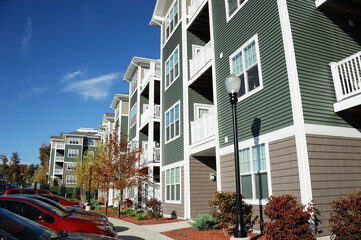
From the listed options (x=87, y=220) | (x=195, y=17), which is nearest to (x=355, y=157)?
(x=87, y=220)

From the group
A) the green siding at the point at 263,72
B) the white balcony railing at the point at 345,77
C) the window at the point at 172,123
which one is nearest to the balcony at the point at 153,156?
the window at the point at 172,123

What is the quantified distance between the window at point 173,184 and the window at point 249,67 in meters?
7.86

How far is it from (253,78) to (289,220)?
18.1ft

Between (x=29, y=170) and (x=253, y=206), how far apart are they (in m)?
107

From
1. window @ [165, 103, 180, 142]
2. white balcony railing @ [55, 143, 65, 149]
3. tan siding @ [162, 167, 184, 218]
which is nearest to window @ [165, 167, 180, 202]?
tan siding @ [162, 167, 184, 218]

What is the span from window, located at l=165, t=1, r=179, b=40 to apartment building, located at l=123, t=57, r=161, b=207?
3300mm

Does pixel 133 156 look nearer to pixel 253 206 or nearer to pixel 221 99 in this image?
pixel 221 99

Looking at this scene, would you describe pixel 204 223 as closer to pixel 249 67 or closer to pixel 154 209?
pixel 249 67

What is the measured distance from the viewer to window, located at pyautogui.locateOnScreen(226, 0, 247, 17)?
39.2 feet

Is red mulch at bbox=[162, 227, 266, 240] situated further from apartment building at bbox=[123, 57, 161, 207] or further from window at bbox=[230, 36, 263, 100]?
apartment building at bbox=[123, 57, 161, 207]

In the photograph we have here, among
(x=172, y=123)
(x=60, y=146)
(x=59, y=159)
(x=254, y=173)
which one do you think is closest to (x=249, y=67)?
(x=254, y=173)

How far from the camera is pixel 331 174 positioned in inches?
323

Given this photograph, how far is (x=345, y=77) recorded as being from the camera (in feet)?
29.9

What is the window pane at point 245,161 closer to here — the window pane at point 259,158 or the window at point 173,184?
the window pane at point 259,158
